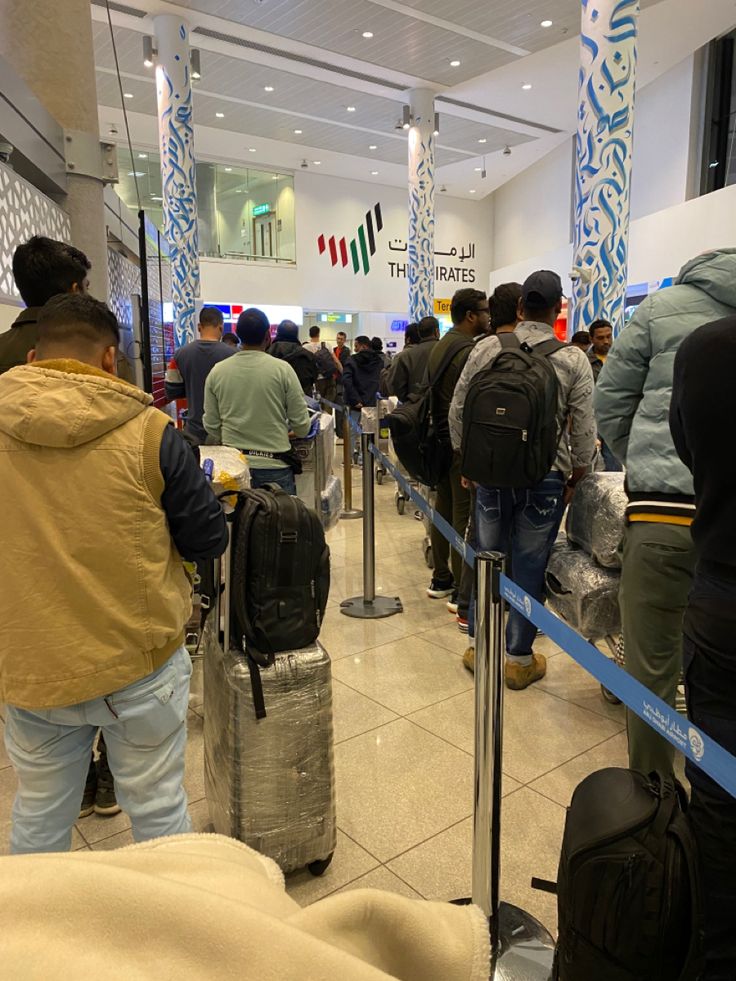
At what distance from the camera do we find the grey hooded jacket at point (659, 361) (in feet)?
6.54

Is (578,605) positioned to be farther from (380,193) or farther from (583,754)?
(380,193)

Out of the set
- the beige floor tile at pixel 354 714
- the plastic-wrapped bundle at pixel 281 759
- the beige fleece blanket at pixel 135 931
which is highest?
the beige fleece blanket at pixel 135 931

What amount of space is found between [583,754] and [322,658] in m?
1.29

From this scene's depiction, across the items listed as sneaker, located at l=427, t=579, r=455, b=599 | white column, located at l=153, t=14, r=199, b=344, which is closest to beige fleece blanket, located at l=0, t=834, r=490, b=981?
sneaker, located at l=427, t=579, r=455, b=599

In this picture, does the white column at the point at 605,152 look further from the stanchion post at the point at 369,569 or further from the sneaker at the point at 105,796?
the sneaker at the point at 105,796

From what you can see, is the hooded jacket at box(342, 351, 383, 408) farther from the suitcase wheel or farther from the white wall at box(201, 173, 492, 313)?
the white wall at box(201, 173, 492, 313)

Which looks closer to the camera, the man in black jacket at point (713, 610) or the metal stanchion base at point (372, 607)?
the man in black jacket at point (713, 610)

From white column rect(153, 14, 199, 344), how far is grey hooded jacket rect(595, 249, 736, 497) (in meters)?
10.2

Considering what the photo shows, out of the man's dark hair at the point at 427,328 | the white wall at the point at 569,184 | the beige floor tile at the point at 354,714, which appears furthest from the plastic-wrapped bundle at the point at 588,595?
the white wall at the point at 569,184

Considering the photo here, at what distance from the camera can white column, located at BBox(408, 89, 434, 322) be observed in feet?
45.9

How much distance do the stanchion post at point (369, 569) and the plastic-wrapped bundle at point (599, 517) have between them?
53.4 inches

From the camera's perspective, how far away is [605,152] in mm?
7438

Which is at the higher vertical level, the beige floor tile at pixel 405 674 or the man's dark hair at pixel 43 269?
the man's dark hair at pixel 43 269

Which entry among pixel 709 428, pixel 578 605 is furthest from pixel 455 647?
pixel 709 428
